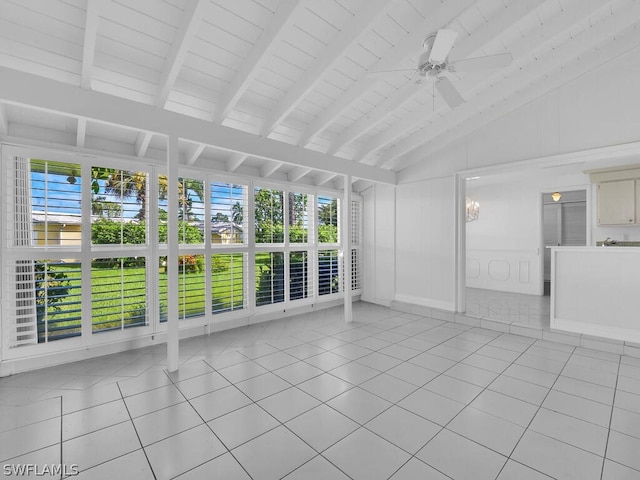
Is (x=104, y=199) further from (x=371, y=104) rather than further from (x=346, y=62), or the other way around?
(x=371, y=104)

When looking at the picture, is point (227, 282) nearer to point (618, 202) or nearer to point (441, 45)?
point (441, 45)

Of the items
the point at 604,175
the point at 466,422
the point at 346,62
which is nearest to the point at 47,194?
the point at 346,62

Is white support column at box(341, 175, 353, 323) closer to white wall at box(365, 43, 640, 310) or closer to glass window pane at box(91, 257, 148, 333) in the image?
white wall at box(365, 43, 640, 310)

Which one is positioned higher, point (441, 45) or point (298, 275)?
point (441, 45)

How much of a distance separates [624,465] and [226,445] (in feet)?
8.22

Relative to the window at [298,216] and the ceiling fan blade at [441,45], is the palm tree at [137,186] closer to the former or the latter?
the window at [298,216]

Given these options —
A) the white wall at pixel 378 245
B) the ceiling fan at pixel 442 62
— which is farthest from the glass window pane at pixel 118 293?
the white wall at pixel 378 245

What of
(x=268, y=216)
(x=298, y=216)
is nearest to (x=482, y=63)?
(x=268, y=216)

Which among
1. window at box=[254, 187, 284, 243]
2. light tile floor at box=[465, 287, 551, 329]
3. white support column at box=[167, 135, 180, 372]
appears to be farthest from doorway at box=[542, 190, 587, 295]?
white support column at box=[167, 135, 180, 372]

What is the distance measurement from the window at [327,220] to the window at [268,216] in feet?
3.12

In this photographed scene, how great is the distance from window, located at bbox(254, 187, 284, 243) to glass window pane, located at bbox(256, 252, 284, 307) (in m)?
0.28

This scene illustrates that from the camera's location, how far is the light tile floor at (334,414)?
1.91 metres

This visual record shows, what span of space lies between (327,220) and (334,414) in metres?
4.16

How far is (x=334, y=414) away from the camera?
2445 mm
